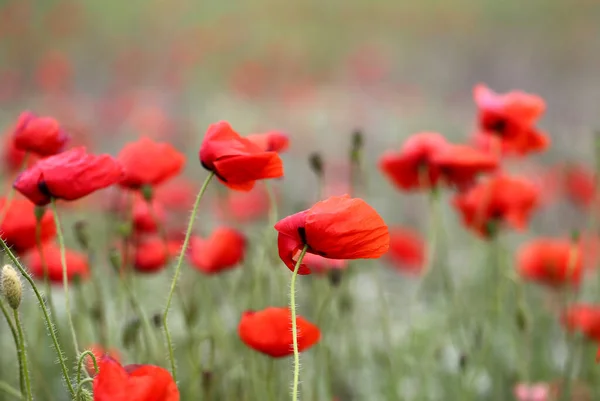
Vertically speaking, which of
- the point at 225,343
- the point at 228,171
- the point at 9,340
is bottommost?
the point at 9,340

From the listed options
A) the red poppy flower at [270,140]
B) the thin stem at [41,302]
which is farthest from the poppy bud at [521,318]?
the thin stem at [41,302]

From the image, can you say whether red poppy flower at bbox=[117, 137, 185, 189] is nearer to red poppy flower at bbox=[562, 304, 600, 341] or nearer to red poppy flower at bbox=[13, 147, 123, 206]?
red poppy flower at bbox=[13, 147, 123, 206]

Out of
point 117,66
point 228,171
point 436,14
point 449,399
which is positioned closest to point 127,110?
point 117,66

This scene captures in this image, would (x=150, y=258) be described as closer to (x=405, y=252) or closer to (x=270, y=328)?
(x=270, y=328)

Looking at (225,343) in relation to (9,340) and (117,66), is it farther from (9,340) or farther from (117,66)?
(117,66)

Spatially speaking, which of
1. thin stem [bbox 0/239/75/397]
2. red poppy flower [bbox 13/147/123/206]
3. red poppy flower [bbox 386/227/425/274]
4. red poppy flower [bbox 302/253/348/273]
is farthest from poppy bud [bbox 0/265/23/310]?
red poppy flower [bbox 386/227/425/274]

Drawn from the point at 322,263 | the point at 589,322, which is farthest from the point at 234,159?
the point at 589,322

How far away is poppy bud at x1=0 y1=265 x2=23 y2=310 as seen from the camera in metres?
0.62

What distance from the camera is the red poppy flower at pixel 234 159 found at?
0.72 m

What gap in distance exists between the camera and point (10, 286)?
0.62m

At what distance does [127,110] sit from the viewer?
3.82 meters

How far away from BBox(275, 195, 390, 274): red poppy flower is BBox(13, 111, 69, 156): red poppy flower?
0.40 meters

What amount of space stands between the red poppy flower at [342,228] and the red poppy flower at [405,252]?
1.41 metres

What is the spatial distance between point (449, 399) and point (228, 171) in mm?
1079
